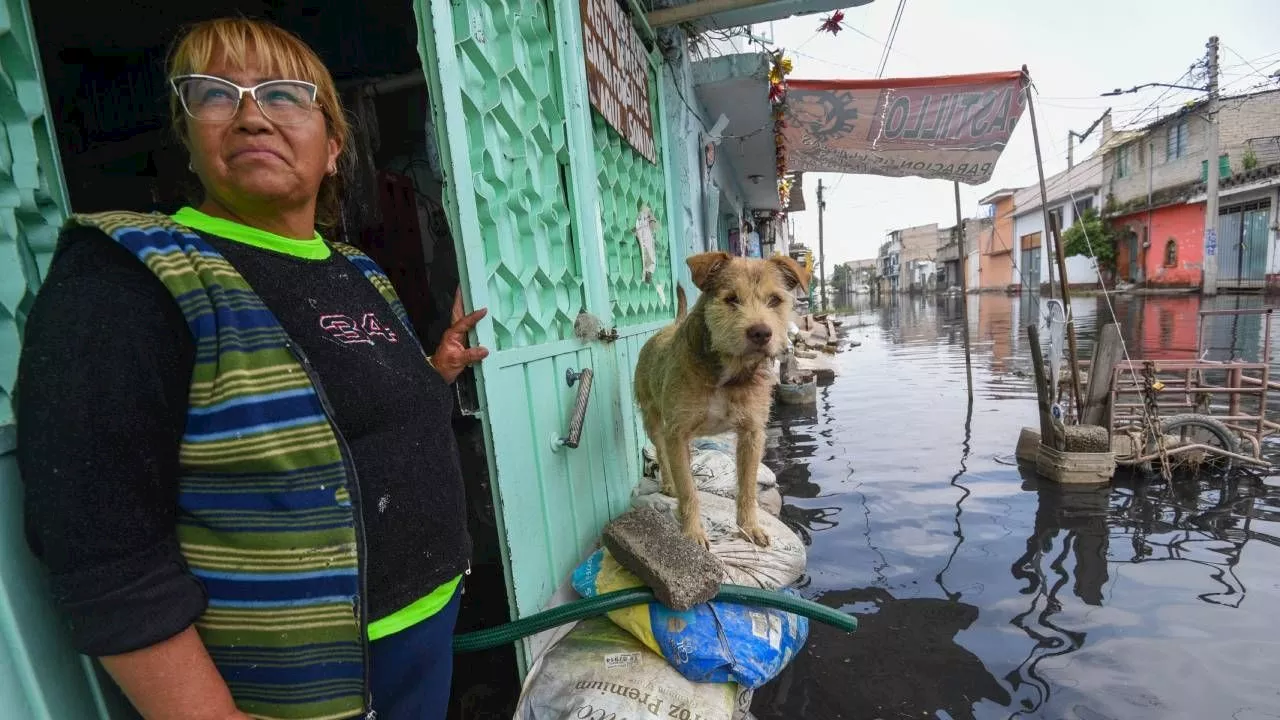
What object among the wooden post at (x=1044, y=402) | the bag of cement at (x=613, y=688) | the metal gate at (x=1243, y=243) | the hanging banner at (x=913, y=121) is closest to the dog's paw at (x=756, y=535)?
the bag of cement at (x=613, y=688)

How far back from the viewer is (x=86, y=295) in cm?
82

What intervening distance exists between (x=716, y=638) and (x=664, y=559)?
0.37 m

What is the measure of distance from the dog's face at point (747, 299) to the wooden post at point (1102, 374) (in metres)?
4.39

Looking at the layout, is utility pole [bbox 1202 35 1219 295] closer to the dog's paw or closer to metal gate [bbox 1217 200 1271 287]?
metal gate [bbox 1217 200 1271 287]

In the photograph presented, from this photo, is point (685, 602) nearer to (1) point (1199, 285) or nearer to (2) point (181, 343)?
(2) point (181, 343)

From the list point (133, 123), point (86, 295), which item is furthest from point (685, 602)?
point (133, 123)

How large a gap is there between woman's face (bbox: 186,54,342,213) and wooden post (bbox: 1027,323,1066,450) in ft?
21.3

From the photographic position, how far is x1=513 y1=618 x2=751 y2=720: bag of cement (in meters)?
1.98

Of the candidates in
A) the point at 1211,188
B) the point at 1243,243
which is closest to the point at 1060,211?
the point at 1211,188

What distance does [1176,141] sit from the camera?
2816cm

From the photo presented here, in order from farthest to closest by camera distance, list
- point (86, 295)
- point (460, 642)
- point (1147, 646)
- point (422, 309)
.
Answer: point (422, 309) < point (1147, 646) < point (460, 642) < point (86, 295)

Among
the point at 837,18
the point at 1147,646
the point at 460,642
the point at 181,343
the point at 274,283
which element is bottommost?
the point at 1147,646

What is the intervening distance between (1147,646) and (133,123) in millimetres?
6709

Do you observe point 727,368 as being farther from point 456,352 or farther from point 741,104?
point 741,104
